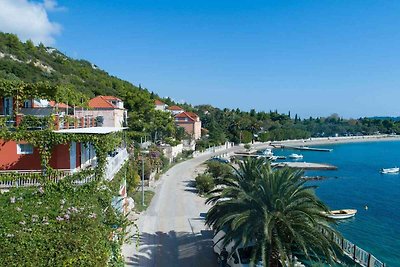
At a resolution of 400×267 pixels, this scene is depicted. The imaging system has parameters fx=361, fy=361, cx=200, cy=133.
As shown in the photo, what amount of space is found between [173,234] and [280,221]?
9996mm

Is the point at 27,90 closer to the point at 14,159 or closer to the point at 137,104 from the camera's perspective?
the point at 14,159

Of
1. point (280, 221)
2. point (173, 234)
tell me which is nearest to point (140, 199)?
point (173, 234)

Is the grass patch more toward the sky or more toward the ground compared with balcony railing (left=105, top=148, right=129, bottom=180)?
more toward the ground

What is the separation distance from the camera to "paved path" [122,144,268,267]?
17.8m

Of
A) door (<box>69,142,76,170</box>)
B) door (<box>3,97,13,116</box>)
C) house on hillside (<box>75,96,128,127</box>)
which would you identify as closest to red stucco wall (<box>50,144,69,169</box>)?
door (<box>69,142,76,170</box>)

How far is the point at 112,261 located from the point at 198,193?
24857 mm

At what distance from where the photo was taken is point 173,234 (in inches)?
869

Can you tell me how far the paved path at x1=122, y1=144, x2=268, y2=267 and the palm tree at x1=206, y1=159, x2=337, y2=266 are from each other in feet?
14.4

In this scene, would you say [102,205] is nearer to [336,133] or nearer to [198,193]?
[198,193]

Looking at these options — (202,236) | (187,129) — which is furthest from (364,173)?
(202,236)

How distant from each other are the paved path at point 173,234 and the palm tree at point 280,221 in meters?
4.38

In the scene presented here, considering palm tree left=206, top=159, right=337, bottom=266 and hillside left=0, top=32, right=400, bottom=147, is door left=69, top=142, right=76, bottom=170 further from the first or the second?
hillside left=0, top=32, right=400, bottom=147

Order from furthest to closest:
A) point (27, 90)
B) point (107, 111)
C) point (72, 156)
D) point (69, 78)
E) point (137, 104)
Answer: point (69, 78)
point (137, 104)
point (107, 111)
point (27, 90)
point (72, 156)

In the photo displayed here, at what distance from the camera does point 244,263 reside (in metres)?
14.9
